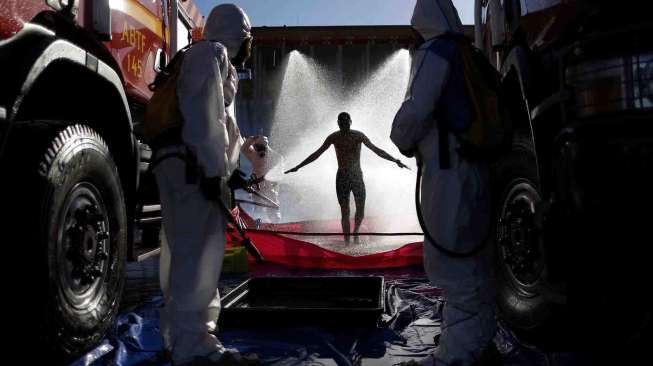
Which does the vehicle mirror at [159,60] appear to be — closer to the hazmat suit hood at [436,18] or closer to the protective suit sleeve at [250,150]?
the hazmat suit hood at [436,18]

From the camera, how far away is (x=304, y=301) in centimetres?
395

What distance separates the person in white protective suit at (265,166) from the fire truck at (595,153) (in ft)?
27.9

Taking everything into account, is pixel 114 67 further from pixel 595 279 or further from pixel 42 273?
pixel 595 279

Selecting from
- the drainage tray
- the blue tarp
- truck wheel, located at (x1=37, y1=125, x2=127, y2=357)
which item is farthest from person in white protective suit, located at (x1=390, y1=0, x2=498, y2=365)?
truck wheel, located at (x1=37, y1=125, x2=127, y2=357)

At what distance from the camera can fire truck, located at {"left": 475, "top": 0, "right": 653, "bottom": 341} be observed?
5.15 feet

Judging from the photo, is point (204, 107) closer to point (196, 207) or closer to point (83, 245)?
point (196, 207)

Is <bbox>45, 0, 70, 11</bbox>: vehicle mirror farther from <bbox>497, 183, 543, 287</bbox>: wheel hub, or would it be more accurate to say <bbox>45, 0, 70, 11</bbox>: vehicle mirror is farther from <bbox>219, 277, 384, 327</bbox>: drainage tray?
<bbox>497, 183, 543, 287</bbox>: wheel hub

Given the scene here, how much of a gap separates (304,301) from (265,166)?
6.95 metres

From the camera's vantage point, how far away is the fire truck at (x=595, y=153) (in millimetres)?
1568

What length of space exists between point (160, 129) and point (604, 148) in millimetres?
2017

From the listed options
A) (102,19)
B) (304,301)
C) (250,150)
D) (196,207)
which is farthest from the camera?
(250,150)

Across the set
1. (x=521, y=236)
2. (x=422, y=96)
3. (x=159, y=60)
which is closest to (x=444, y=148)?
(x=422, y=96)

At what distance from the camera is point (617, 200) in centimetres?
160

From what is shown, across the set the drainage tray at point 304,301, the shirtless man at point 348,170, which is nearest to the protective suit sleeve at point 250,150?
the shirtless man at point 348,170
